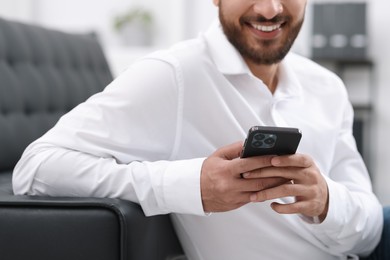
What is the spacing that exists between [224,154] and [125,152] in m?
0.24

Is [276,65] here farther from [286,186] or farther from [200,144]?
[286,186]

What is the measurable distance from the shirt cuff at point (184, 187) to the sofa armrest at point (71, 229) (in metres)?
0.08

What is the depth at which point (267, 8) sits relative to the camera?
1.40m

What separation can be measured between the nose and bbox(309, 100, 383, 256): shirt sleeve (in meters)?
0.37

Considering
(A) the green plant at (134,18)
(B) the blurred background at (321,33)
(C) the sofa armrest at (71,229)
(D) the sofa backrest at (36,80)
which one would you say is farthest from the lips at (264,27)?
(A) the green plant at (134,18)

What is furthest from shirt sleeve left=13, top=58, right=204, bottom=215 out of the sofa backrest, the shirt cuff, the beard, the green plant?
the green plant

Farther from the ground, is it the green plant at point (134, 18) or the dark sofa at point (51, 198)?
the dark sofa at point (51, 198)

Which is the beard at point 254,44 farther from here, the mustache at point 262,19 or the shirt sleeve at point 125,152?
the shirt sleeve at point 125,152

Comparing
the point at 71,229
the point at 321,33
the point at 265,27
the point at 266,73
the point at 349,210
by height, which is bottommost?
the point at 321,33

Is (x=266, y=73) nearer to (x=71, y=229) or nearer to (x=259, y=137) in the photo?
(x=259, y=137)

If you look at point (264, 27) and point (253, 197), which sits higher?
point (264, 27)

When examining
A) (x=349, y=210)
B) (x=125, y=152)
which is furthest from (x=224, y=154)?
(x=349, y=210)

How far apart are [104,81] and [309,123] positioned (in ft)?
3.84

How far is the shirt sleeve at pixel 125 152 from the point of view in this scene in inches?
46.1
